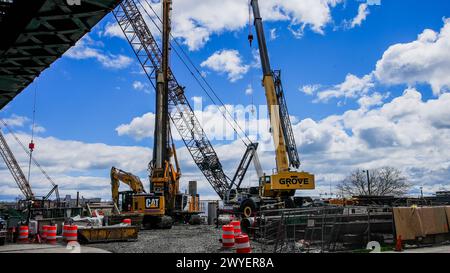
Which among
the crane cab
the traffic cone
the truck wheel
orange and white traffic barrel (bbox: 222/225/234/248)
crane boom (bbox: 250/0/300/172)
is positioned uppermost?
crane boom (bbox: 250/0/300/172)

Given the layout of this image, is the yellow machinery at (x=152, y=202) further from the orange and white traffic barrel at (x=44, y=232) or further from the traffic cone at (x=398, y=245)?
the traffic cone at (x=398, y=245)

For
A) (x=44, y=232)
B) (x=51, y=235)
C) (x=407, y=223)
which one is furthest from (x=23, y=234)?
(x=407, y=223)

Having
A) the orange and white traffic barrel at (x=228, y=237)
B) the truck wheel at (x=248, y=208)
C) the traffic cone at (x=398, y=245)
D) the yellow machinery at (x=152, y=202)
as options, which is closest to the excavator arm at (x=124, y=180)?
the yellow machinery at (x=152, y=202)

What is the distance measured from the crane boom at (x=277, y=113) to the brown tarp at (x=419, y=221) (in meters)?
12.1

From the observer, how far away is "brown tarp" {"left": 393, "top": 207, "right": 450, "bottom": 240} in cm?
1617

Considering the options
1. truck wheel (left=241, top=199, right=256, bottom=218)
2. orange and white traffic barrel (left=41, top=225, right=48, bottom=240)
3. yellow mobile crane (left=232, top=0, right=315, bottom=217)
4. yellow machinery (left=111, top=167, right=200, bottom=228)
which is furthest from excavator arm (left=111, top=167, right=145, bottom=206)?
orange and white traffic barrel (left=41, top=225, right=48, bottom=240)

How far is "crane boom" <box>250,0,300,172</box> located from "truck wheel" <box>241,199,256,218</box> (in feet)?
11.6

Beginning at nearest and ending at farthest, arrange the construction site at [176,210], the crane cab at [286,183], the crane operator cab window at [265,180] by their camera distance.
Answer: the construction site at [176,210] < the crane cab at [286,183] < the crane operator cab window at [265,180]

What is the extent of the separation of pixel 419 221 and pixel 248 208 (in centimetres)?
1221

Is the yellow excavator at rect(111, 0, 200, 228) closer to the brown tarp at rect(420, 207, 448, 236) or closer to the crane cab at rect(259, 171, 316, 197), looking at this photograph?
the crane cab at rect(259, 171, 316, 197)

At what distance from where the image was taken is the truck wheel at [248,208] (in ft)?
87.5

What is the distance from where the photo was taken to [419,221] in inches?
658
